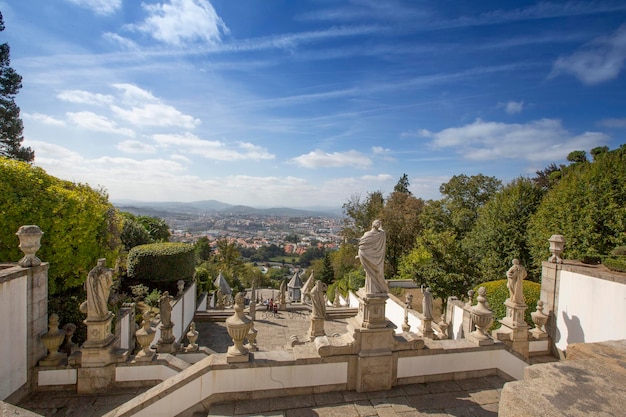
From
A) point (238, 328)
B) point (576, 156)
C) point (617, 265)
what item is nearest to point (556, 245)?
point (617, 265)

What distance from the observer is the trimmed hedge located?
1488 cm

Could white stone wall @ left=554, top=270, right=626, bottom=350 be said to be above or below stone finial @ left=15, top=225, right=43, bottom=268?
below

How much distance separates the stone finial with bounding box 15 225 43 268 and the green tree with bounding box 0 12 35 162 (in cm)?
1692

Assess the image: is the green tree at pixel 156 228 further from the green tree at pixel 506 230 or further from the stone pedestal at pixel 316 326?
the green tree at pixel 506 230

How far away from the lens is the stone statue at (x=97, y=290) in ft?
20.4

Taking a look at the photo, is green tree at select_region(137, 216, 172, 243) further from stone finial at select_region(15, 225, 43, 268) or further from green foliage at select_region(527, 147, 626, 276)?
green foliage at select_region(527, 147, 626, 276)

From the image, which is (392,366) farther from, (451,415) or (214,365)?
(214,365)

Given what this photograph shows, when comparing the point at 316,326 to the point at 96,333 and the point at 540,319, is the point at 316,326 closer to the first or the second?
the point at 96,333

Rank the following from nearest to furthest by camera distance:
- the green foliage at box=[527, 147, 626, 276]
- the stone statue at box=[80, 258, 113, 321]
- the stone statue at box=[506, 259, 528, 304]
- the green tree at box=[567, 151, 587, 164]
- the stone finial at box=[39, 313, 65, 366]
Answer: the stone statue at box=[80, 258, 113, 321] → the stone finial at box=[39, 313, 65, 366] → the stone statue at box=[506, 259, 528, 304] → the green foliage at box=[527, 147, 626, 276] → the green tree at box=[567, 151, 587, 164]

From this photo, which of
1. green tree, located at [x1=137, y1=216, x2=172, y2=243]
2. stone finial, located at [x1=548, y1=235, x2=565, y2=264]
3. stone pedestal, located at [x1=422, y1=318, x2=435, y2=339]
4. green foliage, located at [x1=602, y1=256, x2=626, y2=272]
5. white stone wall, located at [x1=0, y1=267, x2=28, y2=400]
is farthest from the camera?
green tree, located at [x1=137, y1=216, x2=172, y2=243]

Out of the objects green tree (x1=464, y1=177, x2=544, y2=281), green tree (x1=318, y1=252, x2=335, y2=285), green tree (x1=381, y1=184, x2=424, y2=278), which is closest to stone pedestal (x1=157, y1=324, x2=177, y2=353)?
green tree (x1=464, y1=177, x2=544, y2=281)

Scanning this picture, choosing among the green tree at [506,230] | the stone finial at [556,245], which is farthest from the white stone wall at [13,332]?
the green tree at [506,230]

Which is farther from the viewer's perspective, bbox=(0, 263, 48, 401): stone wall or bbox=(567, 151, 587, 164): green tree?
bbox=(567, 151, 587, 164): green tree

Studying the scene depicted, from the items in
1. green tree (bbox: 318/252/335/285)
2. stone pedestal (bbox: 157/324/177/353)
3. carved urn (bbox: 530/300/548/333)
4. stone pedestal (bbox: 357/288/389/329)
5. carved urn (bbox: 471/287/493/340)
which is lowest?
green tree (bbox: 318/252/335/285)
